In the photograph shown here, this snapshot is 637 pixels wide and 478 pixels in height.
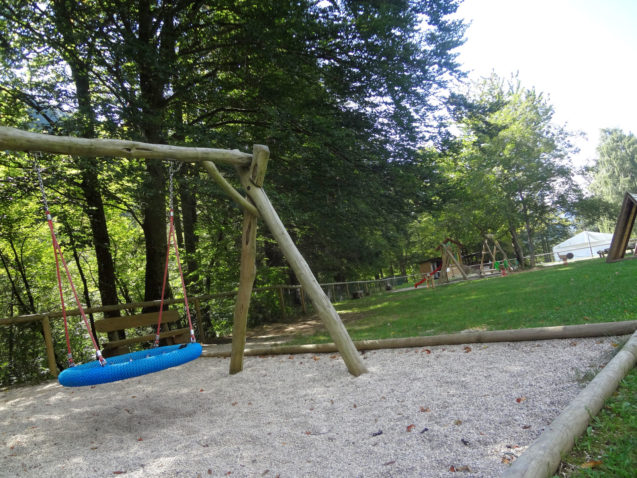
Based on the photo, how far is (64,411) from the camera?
4.62m

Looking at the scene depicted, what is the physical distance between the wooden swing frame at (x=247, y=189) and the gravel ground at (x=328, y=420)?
0.49 m

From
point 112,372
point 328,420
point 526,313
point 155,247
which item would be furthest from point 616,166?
point 112,372

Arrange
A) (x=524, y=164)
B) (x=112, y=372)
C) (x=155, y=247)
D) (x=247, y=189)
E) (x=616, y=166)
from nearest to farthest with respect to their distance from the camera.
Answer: (x=112, y=372) < (x=247, y=189) < (x=155, y=247) < (x=524, y=164) < (x=616, y=166)

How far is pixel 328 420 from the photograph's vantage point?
307 centimetres

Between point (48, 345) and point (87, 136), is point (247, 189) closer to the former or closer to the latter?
point (87, 136)

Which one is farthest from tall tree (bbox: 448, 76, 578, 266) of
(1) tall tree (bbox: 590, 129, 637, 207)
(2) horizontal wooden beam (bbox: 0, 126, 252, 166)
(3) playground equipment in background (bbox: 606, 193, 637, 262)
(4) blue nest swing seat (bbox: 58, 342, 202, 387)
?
(1) tall tree (bbox: 590, 129, 637, 207)

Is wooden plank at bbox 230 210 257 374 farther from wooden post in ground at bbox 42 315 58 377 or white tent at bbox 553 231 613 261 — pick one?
white tent at bbox 553 231 613 261

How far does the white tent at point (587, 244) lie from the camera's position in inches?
1203

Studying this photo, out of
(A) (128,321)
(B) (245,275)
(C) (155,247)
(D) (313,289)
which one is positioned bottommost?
(A) (128,321)

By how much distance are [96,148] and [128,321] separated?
4.28 m

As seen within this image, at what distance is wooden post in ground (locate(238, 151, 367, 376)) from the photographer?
4.23 meters

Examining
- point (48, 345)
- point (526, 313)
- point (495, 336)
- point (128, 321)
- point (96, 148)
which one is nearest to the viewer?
point (96, 148)

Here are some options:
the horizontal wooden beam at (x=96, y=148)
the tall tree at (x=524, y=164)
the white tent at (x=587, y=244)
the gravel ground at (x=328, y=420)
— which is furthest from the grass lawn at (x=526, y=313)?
the white tent at (x=587, y=244)

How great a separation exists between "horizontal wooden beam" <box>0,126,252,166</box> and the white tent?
106ft
